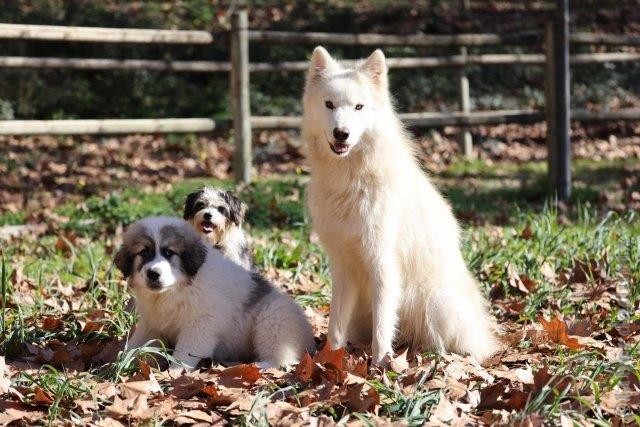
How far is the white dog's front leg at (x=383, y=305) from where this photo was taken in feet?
15.3

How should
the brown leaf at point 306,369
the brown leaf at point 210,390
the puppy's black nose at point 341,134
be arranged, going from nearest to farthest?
the brown leaf at point 210,390, the brown leaf at point 306,369, the puppy's black nose at point 341,134

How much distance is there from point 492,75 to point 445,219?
12009 millimetres

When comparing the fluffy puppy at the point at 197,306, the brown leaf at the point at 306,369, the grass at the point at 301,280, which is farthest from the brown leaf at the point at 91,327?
the brown leaf at the point at 306,369

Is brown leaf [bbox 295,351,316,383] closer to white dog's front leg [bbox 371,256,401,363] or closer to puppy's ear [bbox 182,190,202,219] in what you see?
white dog's front leg [bbox 371,256,401,363]

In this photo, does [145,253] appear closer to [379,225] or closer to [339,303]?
[339,303]

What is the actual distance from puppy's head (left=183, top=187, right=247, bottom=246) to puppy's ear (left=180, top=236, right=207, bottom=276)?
42.0 inches

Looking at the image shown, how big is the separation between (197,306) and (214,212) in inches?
50.3

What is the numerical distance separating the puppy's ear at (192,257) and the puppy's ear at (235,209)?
48.4 inches

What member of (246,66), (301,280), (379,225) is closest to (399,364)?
(379,225)

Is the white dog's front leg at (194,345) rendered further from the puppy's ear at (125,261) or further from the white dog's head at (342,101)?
the white dog's head at (342,101)

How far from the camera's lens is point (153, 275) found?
455 centimetres

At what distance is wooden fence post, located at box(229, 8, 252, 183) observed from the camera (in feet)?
34.4

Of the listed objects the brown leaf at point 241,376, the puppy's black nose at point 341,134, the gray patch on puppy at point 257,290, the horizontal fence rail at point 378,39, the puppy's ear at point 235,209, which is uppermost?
the horizontal fence rail at point 378,39

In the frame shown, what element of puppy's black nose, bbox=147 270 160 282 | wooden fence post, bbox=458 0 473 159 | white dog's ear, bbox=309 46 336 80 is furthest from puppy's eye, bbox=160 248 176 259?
wooden fence post, bbox=458 0 473 159
